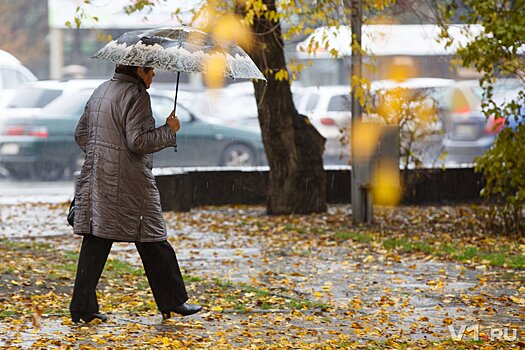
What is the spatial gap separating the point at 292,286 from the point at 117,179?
241cm

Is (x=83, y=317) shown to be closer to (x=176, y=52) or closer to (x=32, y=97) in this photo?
(x=176, y=52)

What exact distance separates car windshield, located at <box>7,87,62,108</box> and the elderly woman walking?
50.1 feet

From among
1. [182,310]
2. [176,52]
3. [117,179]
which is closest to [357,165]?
[182,310]

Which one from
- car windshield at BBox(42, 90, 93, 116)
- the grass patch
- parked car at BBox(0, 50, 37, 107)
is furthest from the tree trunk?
parked car at BBox(0, 50, 37, 107)

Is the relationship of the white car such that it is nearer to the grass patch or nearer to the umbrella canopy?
the grass patch

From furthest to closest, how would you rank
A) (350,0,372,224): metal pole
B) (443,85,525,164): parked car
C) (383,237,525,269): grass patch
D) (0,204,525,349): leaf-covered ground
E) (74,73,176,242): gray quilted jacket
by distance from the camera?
(443,85,525,164): parked car
(350,0,372,224): metal pole
(383,237,525,269): grass patch
(74,73,176,242): gray quilted jacket
(0,204,525,349): leaf-covered ground

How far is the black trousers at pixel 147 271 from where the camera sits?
6.66 m

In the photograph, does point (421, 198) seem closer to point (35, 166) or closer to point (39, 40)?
point (35, 166)

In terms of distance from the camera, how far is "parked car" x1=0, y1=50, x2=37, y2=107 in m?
22.7


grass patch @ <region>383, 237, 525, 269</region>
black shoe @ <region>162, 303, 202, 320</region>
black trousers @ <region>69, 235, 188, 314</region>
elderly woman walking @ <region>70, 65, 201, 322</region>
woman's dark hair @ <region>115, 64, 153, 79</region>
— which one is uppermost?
woman's dark hair @ <region>115, 64, 153, 79</region>

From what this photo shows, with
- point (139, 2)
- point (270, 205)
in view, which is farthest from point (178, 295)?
point (270, 205)

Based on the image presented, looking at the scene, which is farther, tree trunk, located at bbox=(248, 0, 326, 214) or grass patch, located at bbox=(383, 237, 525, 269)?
tree trunk, located at bbox=(248, 0, 326, 214)

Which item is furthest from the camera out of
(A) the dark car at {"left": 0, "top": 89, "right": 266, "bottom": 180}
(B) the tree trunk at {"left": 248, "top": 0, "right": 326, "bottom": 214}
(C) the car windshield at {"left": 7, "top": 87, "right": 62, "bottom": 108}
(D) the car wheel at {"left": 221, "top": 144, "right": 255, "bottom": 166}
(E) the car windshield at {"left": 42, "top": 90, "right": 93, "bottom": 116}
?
(D) the car wheel at {"left": 221, "top": 144, "right": 255, "bottom": 166}

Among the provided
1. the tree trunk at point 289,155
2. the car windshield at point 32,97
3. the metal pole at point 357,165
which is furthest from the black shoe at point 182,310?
the car windshield at point 32,97
